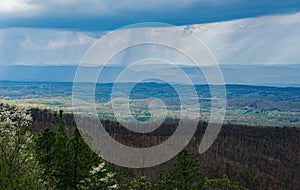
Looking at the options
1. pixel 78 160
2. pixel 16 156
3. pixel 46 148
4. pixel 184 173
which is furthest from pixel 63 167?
pixel 184 173

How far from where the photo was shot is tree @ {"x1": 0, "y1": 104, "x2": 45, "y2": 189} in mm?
30219

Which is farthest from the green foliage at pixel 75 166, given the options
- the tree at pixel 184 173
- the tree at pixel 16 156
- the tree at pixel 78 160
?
the tree at pixel 184 173

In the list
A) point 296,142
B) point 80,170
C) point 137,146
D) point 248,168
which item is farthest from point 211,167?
point 80,170

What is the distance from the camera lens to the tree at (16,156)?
99.1ft

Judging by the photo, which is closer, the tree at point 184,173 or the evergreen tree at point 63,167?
the evergreen tree at point 63,167

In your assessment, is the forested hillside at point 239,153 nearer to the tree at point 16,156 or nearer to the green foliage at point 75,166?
the green foliage at point 75,166

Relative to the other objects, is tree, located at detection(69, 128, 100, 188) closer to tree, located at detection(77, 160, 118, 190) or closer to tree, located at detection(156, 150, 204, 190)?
tree, located at detection(77, 160, 118, 190)

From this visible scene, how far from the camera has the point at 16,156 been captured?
31391 mm

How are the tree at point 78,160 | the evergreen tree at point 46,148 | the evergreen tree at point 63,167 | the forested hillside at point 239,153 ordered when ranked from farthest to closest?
the forested hillside at point 239,153
the evergreen tree at point 46,148
the tree at point 78,160
the evergreen tree at point 63,167

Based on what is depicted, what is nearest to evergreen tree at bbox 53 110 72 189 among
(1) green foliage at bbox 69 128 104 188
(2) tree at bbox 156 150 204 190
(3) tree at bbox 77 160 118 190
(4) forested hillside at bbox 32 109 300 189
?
(1) green foliage at bbox 69 128 104 188

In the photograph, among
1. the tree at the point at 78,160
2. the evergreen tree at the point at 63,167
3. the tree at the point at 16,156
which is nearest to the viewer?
the tree at the point at 16,156

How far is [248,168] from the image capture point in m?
164

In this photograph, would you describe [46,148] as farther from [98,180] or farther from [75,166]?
[98,180]

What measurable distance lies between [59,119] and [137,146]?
A: 409 ft
